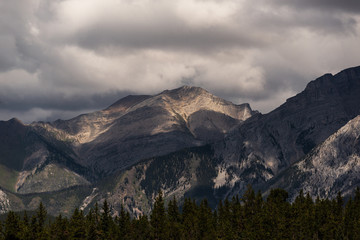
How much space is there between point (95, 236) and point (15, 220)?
25.4 meters

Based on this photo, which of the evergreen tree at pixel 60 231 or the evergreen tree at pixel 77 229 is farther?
the evergreen tree at pixel 77 229

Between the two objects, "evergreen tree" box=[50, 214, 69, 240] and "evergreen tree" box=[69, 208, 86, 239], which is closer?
"evergreen tree" box=[50, 214, 69, 240]

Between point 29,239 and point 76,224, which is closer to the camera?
point 29,239

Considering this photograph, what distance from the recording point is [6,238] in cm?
18050

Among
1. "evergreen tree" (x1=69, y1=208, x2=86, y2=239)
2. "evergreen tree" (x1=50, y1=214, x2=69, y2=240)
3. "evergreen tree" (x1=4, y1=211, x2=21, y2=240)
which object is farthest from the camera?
"evergreen tree" (x1=69, y1=208, x2=86, y2=239)

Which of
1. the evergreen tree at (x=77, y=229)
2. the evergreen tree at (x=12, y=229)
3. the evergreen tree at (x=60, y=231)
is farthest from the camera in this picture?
the evergreen tree at (x=77, y=229)

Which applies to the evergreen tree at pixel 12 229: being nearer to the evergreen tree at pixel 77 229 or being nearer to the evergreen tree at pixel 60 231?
the evergreen tree at pixel 60 231

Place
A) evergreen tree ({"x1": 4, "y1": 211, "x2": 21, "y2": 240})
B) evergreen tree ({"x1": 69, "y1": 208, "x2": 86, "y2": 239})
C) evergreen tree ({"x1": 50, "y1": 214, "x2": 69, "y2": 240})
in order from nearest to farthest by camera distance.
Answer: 1. evergreen tree ({"x1": 4, "y1": 211, "x2": 21, "y2": 240})
2. evergreen tree ({"x1": 50, "y1": 214, "x2": 69, "y2": 240})
3. evergreen tree ({"x1": 69, "y1": 208, "x2": 86, "y2": 239})

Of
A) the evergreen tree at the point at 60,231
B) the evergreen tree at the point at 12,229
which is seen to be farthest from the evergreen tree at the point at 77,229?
the evergreen tree at the point at 12,229

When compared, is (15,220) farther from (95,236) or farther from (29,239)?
(95,236)

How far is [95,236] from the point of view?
19875 cm

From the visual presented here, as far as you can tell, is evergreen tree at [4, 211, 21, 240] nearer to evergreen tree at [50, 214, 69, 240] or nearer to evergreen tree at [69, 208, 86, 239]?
evergreen tree at [50, 214, 69, 240]

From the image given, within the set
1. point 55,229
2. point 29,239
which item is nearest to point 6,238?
point 29,239

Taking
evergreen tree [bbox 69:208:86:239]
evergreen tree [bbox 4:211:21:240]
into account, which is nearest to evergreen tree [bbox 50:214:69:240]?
evergreen tree [bbox 69:208:86:239]
